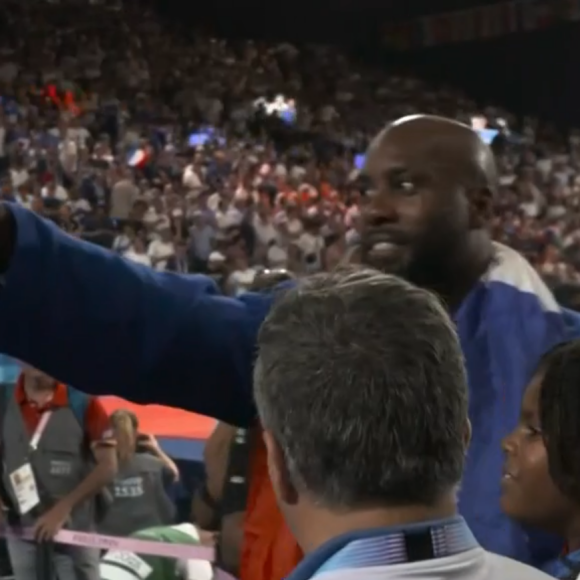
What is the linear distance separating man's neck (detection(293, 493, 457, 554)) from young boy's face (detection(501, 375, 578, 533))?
0.60m

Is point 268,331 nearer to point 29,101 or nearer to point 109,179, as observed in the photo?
point 109,179

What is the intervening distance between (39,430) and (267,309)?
2.35 m

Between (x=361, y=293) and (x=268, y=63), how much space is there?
771 inches

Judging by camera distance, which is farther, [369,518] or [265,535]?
[265,535]

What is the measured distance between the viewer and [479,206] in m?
1.58

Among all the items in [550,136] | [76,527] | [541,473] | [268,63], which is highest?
[541,473]

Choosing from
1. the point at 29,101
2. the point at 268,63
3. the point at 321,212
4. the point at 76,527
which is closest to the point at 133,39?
the point at 268,63

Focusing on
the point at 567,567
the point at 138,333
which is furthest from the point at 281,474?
the point at 567,567

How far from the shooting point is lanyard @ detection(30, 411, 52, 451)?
356cm

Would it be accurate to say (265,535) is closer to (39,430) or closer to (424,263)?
(424,263)

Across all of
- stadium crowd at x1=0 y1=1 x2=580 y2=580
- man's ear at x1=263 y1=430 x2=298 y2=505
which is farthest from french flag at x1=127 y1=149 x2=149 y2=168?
man's ear at x1=263 y1=430 x2=298 y2=505

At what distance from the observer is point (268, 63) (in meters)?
20.1

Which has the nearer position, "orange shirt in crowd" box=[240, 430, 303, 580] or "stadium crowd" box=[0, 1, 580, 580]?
"stadium crowd" box=[0, 1, 580, 580]

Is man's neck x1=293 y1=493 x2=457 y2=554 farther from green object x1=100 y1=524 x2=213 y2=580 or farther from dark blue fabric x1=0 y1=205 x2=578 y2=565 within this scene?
green object x1=100 y1=524 x2=213 y2=580
